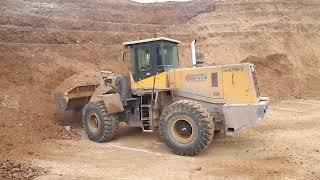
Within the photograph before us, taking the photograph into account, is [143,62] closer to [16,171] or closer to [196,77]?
[196,77]

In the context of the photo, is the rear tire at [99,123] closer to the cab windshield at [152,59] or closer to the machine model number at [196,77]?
the cab windshield at [152,59]

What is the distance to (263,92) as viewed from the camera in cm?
1892

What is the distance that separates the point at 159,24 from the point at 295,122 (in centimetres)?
1080

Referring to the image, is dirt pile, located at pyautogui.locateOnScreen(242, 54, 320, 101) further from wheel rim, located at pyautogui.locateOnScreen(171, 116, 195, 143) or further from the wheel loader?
wheel rim, located at pyautogui.locateOnScreen(171, 116, 195, 143)

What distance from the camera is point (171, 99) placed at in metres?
11.5

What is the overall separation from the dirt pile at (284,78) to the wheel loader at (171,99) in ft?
26.9

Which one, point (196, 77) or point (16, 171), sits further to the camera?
point (196, 77)

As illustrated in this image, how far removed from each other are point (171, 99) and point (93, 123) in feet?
7.77

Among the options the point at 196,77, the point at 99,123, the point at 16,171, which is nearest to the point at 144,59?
the point at 196,77

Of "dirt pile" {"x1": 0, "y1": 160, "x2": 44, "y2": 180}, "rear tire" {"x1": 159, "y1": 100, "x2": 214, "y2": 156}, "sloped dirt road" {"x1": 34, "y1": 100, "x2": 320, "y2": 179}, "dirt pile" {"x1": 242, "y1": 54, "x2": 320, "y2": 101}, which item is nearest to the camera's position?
"dirt pile" {"x1": 0, "y1": 160, "x2": 44, "y2": 180}

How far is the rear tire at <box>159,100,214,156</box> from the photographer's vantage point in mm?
9953

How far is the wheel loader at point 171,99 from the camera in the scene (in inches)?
398

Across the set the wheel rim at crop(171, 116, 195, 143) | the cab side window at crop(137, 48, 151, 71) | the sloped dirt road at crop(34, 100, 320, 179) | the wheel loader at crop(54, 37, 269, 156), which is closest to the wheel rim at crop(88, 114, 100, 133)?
the wheel loader at crop(54, 37, 269, 156)

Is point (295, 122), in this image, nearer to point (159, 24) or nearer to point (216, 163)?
point (216, 163)
